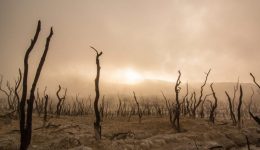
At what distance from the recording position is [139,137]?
14508mm

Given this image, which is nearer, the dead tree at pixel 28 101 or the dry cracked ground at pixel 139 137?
the dead tree at pixel 28 101

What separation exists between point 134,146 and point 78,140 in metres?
2.61

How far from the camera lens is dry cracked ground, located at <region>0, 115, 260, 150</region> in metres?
12.0

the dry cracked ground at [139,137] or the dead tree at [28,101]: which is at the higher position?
the dead tree at [28,101]

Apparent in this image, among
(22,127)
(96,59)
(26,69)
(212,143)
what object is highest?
(96,59)

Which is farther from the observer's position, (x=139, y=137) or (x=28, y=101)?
(x=139, y=137)

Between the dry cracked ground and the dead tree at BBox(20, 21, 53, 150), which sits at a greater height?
the dead tree at BBox(20, 21, 53, 150)

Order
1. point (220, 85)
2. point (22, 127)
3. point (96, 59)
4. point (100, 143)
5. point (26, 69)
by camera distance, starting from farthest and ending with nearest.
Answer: point (220, 85) → point (96, 59) → point (100, 143) → point (26, 69) → point (22, 127)

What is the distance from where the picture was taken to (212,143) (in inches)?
554

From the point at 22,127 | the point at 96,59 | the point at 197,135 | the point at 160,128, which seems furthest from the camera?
the point at 160,128

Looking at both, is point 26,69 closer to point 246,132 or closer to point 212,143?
point 212,143

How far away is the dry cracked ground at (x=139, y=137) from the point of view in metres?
12.0

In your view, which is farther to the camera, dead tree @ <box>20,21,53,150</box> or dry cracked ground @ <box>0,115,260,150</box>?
dry cracked ground @ <box>0,115,260,150</box>

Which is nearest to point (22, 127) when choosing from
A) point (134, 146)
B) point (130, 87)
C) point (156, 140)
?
point (134, 146)
